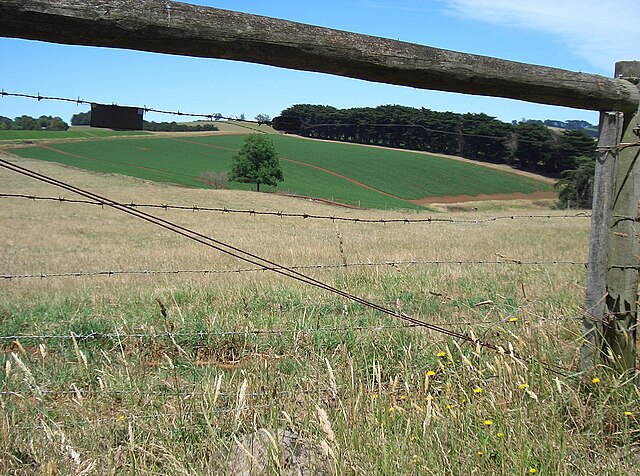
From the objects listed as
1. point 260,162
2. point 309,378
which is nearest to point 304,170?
point 260,162

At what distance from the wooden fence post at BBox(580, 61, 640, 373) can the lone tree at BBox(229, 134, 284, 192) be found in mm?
9310

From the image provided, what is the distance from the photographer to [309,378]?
3439 millimetres

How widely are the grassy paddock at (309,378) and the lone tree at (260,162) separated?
4.92 m

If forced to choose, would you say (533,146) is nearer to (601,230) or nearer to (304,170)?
(601,230)

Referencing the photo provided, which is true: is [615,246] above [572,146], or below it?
below

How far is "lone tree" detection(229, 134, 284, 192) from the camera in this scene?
558 inches

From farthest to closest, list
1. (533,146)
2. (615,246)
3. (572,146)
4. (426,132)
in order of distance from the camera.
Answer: (533,146) → (572,146) → (426,132) → (615,246)

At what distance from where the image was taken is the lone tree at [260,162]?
46.5 feet

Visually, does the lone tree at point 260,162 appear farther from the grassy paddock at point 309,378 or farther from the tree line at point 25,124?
the grassy paddock at point 309,378

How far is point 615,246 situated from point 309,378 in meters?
1.83

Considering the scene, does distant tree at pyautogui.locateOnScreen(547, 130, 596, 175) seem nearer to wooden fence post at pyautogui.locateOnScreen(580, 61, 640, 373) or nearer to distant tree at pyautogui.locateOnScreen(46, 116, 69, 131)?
wooden fence post at pyautogui.locateOnScreen(580, 61, 640, 373)

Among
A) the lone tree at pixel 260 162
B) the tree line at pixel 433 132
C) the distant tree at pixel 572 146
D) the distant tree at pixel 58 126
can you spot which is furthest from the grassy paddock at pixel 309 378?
the lone tree at pixel 260 162

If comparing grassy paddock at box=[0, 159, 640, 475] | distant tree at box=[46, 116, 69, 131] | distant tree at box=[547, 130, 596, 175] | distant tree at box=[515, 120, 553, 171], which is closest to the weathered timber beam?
distant tree at box=[547, 130, 596, 175]

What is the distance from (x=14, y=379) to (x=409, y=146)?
4706 mm
